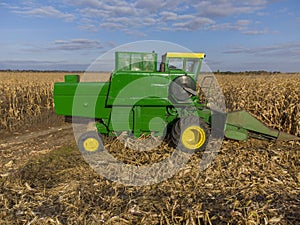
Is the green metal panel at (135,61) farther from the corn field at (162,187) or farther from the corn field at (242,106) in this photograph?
the corn field at (242,106)

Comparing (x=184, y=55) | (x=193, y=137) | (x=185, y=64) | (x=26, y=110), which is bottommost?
(x=26, y=110)

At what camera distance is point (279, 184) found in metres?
3.85

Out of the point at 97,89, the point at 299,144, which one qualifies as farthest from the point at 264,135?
the point at 97,89

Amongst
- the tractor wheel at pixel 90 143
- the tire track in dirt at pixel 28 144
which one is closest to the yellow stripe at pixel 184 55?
the tractor wheel at pixel 90 143

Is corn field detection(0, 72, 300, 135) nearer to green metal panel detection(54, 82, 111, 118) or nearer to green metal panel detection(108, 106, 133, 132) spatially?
green metal panel detection(54, 82, 111, 118)

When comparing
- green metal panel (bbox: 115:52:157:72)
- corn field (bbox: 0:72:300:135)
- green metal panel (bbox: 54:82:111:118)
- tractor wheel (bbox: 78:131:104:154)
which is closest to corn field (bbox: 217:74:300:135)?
corn field (bbox: 0:72:300:135)

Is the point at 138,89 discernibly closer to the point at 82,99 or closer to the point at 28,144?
the point at 82,99

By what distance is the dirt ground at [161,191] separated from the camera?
2.96 meters

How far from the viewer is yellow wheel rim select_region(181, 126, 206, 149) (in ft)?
17.0

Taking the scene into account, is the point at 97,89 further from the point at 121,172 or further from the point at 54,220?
the point at 54,220

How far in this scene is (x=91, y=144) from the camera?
17.9 feet

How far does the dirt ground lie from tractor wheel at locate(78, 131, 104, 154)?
0.20 metres

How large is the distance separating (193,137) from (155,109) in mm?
961

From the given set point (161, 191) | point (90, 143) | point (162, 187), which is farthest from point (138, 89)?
point (161, 191)
